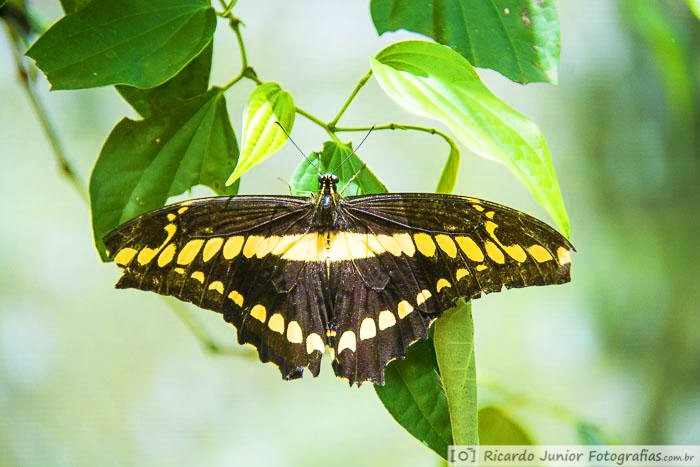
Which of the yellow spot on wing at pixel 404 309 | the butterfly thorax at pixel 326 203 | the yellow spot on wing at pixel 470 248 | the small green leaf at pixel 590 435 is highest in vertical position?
the butterfly thorax at pixel 326 203

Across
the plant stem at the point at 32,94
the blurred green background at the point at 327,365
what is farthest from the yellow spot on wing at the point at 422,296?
the blurred green background at the point at 327,365

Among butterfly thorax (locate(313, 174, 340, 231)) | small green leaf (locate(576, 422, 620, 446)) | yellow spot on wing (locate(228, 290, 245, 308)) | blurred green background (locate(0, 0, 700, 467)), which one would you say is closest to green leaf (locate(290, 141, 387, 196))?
butterfly thorax (locate(313, 174, 340, 231))

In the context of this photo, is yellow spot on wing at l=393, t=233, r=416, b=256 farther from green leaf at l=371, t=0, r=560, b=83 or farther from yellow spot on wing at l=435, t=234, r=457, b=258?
green leaf at l=371, t=0, r=560, b=83

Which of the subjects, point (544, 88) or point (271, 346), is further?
point (544, 88)

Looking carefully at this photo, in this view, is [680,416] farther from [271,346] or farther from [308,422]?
[271,346]

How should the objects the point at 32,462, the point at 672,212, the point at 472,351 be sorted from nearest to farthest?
the point at 472,351 → the point at 32,462 → the point at 672,212

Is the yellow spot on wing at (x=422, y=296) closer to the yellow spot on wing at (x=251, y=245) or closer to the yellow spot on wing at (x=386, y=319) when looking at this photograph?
the yellow spot on wing at (x=386, y=319)

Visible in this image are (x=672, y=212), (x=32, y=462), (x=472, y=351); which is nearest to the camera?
(x=472, y=351)

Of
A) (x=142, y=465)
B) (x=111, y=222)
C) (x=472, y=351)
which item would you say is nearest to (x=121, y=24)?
(x=111, y=222)
